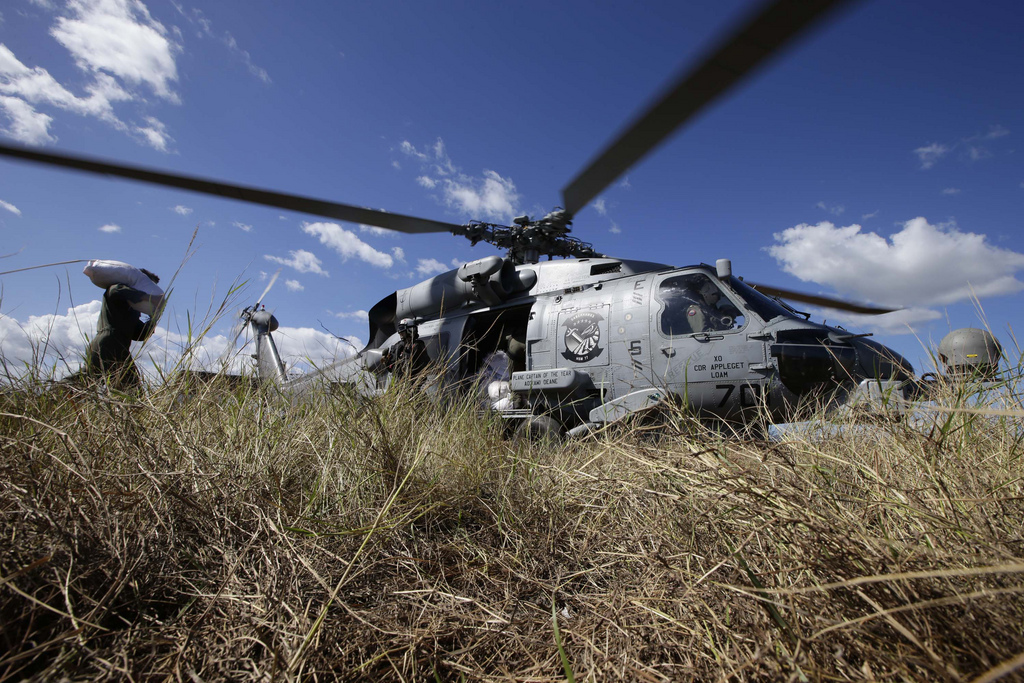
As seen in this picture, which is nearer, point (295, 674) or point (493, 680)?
point (295, 674)

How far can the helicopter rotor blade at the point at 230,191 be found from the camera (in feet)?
7.35

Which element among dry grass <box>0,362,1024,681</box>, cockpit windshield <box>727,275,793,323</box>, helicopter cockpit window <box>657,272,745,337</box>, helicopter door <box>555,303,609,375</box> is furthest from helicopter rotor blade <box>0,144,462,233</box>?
cockpit windshield <box>727,275,793,323</box>

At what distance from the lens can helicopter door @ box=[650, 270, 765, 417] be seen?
3.39 meters

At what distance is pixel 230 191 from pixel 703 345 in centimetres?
347

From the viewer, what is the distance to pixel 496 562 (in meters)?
1.34

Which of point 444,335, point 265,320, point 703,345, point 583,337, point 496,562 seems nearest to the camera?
point 496,562

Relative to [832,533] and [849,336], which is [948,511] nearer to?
[832,533]

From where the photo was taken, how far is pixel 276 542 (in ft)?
3.76

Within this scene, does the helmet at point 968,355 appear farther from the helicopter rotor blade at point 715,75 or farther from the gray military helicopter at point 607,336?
the helicopter rotor blade at point 715,75

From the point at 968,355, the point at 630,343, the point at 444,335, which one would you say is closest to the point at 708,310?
the point at 630,343

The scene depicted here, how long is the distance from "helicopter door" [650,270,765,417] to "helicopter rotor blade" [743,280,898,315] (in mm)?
1045

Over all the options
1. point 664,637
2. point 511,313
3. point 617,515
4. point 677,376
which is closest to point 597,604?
point 664,637

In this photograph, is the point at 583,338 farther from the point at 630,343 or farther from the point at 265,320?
the point at 265,320

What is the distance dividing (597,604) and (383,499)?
0.77 meters
